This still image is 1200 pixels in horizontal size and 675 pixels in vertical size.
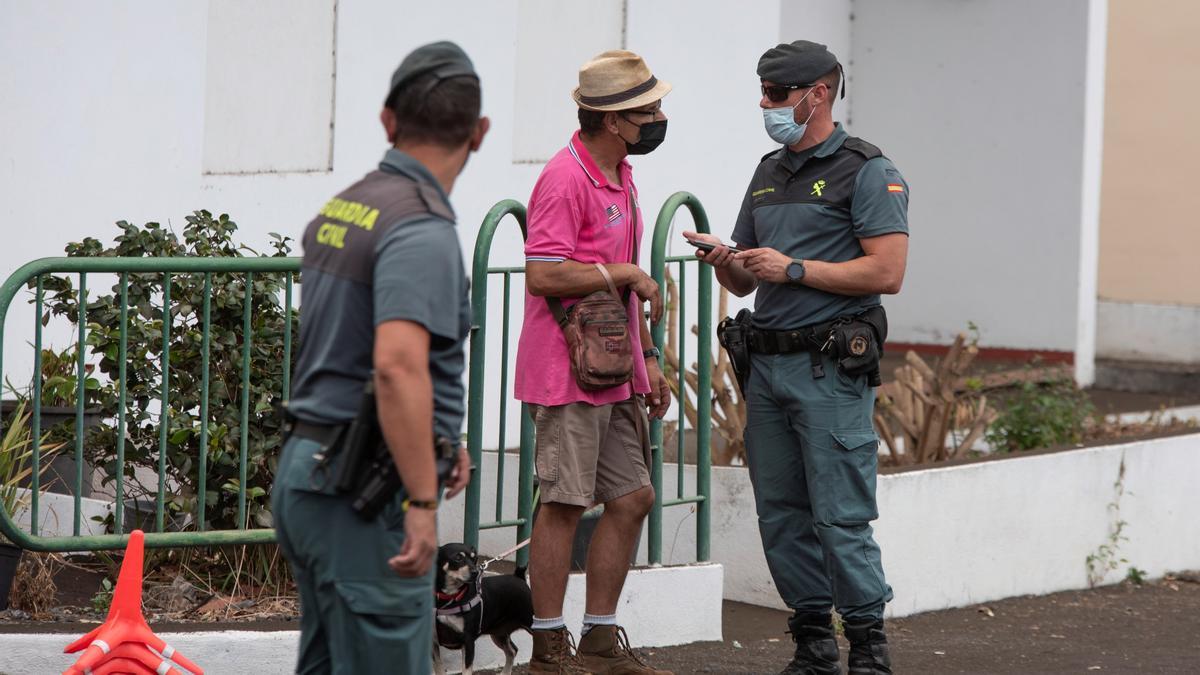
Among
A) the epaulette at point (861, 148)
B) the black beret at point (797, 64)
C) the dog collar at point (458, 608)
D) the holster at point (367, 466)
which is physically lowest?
the dog collar at point (458, 608)

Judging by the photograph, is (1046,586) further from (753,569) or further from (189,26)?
(189,26)

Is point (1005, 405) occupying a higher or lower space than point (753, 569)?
higher

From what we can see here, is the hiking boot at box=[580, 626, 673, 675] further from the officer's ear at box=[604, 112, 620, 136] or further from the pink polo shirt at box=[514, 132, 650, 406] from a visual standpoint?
the officer's ear at box=[604, 112, 620, 136]

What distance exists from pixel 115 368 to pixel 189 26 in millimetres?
2767

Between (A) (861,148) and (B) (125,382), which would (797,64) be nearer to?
(A) (861,148)

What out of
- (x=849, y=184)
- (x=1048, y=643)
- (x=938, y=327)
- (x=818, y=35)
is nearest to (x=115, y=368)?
(x=849, y=184)

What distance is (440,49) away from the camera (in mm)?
3182

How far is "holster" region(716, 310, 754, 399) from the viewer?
5.23m

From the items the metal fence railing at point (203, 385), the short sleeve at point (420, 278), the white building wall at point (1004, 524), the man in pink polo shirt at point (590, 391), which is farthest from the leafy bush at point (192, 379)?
the short sleeve at point (420, 278)

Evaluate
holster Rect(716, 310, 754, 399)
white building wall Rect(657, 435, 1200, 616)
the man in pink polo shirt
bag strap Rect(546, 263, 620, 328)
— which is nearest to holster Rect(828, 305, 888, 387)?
holster Rect(716, 310, 754, 399)

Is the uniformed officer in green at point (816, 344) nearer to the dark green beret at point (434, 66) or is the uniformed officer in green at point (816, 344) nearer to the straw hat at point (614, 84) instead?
the straw hat at point (614, 84)

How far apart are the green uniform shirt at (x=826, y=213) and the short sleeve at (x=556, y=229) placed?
2.28ft

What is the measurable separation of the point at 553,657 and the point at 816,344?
4.24 ft

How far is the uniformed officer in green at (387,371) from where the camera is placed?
3.00 m
